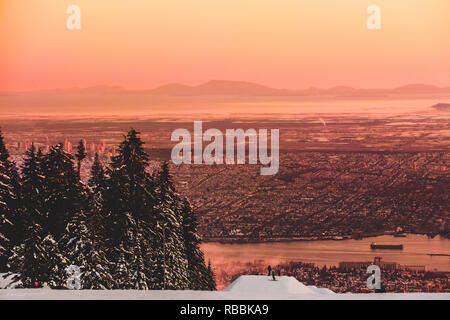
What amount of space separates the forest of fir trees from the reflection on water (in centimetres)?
5564

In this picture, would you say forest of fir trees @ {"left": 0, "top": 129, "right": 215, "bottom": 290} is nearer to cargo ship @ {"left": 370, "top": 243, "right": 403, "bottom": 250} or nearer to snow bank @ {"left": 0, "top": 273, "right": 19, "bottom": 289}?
snow bank @ {"left": 0, "top": 273, "right": 19, "bottom": 289}

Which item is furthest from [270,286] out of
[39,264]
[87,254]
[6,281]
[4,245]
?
[4,245]

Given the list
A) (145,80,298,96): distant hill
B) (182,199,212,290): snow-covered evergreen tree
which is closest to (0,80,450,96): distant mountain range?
(145,80,298,96): distant hill

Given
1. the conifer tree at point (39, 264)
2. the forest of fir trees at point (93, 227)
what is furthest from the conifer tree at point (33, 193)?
the conifer tree at point (39, 264)

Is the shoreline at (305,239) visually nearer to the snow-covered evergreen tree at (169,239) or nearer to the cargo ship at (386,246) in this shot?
the cargo ship at (386,246)

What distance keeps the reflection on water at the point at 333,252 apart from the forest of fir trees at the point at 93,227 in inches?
2190

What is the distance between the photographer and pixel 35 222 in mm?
30797

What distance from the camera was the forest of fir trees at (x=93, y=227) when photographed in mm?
28625

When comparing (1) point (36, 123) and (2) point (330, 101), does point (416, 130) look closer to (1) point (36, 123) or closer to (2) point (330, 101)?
(2) point (330, 101)

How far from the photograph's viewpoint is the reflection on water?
297 feet

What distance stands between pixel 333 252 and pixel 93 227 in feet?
235

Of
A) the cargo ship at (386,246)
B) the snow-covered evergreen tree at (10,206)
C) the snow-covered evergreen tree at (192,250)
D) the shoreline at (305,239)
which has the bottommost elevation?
the cargo ship at (386,246)

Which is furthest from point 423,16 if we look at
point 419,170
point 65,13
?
point 65,13

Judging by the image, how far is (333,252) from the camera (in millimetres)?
95688
